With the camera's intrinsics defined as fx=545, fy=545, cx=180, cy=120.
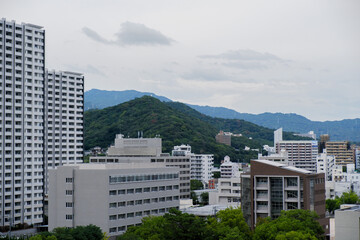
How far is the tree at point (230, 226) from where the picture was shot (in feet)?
139

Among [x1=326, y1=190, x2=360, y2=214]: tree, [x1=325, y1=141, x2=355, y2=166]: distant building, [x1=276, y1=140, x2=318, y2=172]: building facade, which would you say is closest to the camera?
[x1=326, y1=190, x2=360, y2=214]: tree

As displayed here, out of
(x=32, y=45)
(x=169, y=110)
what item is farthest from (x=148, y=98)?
(x=32, y=45)

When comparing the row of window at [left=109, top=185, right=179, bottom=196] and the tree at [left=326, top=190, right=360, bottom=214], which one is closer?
the row of window at [left=109, top=185, right=179, bottom=196]

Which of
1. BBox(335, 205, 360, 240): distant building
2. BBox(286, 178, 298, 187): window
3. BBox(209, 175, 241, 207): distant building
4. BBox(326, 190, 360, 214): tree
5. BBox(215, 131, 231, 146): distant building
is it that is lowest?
BBox(326, 190, 360, 214): tree

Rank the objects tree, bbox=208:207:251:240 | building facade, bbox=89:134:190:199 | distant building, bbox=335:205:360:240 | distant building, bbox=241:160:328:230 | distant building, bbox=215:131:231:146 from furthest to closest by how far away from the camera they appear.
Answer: distant building, bbox=215:131:231:146, building facade, bbox=89:134:190:199, distant building, bbox=241:160:328:230, tree, bbox=208:207:251:240, distant building, bbox=335:205:360:240

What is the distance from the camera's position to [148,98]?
18250cm

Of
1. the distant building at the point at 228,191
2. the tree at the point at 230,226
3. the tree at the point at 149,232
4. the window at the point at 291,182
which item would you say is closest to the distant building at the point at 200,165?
the distant building at the point at 228,191

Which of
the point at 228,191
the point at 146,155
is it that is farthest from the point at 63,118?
the point at 228,191

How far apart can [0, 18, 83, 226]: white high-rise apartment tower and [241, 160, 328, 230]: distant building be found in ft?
115

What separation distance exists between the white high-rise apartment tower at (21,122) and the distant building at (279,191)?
115 feet

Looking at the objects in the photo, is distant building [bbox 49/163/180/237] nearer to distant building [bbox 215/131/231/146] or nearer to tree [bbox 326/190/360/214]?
tree [bbox 326/190/360/214]

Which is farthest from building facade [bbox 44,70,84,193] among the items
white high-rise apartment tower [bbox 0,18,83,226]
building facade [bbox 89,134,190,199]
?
white high-rise apartment tower [bbox 0,18,83,226]

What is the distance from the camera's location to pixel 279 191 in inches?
2143

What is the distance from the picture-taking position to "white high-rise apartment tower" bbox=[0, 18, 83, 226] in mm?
74875
